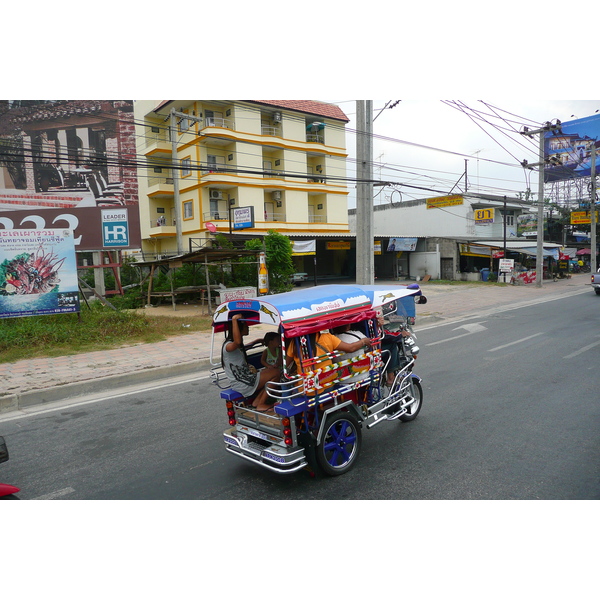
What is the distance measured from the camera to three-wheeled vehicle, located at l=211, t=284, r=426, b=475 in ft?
14.0

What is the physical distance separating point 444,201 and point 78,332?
102 ft

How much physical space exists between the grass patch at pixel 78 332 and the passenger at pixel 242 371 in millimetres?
6876

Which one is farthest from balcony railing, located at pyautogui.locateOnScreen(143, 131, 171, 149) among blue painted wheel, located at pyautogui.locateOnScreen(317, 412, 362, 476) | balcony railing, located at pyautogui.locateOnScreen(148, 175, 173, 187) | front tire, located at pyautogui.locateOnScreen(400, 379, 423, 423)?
blue painted wheel, located at pyautogui.locateOnScreen(317, 412, 362, 476)

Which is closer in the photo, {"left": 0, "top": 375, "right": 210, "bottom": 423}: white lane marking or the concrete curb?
{"left": 0, "top": 375, "right": 210, "bottom": 423}: white lane marking

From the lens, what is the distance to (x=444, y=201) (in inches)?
1437

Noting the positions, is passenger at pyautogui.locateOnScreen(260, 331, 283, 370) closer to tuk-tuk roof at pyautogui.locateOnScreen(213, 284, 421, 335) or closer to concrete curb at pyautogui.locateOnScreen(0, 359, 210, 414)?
tuk-tuk roof at pyautogui.locateOnScreen(213, 284, 421, 335)

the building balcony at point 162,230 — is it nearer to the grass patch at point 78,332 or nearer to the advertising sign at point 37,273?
the grass patch at point 78,332

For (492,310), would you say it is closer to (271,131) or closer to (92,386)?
(92,386)

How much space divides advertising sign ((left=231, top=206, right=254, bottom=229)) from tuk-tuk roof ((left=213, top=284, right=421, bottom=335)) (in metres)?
20.2

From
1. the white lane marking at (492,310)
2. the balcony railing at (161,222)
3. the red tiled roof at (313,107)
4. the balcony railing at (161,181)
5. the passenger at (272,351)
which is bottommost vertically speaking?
the white lane marking at (492,310)

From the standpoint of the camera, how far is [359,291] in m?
5.00

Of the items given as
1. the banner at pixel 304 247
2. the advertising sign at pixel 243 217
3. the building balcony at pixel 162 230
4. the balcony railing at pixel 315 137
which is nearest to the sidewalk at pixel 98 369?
the advertising sign at pixel 243 217

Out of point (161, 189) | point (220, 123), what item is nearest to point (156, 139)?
point (161, 189)

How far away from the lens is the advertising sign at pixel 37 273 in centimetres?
1120
